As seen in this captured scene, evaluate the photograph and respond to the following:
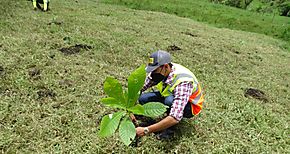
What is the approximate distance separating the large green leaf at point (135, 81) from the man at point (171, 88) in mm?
999

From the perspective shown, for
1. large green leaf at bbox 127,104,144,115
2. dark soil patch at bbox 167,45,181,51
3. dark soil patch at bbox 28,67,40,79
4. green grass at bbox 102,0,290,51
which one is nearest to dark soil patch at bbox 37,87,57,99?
dark soil patch at bbox 28,67,40,79

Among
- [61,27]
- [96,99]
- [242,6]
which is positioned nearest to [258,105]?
[96,99]

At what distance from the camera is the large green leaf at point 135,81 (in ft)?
8.31

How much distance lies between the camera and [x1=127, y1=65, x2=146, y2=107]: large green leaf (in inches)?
99.7

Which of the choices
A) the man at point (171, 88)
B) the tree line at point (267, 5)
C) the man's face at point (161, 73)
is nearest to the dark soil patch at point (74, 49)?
the man at point (171, 88)

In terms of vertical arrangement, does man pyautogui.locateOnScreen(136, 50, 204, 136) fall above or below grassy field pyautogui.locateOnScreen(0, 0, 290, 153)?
above

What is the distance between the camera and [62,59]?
7109 millimetres

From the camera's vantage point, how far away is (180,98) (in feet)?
12.5

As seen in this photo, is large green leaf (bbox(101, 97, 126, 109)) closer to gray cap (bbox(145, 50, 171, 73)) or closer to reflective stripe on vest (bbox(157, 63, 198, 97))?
gray cap (bbox(145, 50, 171, 73))

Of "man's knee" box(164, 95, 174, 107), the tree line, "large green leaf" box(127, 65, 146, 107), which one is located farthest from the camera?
the tree line

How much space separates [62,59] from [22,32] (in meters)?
2.48

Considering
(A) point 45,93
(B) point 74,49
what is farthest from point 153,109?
(B) point 74,49

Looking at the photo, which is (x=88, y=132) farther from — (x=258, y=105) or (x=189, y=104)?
(x=258, y=105)

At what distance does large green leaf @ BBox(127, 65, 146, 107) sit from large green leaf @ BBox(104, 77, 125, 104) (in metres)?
0.09
